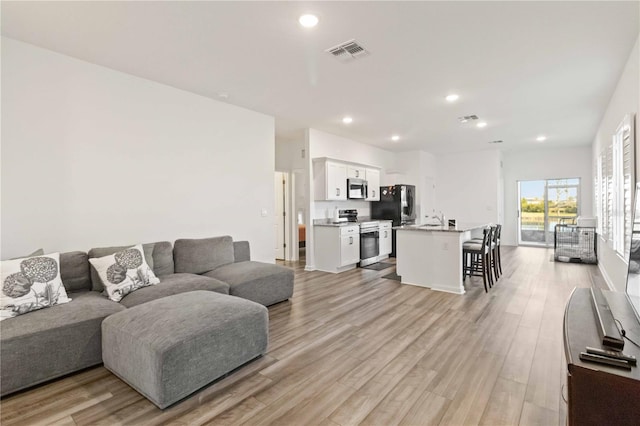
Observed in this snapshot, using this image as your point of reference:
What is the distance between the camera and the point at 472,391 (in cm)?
216

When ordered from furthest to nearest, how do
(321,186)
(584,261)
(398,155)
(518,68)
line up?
1. (398,155)
2. (584,261)
3. (321,186)
4. (518,68)

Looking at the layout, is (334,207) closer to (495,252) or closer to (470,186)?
(495,252)

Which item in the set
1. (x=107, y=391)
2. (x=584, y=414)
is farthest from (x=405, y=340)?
(x=107, y=391)

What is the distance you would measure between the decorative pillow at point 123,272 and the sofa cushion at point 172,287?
0.08 meters

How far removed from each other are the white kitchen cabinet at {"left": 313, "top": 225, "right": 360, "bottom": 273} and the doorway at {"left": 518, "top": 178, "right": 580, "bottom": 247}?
20.7ft

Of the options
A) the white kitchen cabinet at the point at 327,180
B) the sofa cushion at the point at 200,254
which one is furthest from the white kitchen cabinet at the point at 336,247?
the sofa cushion at the point at 200,254

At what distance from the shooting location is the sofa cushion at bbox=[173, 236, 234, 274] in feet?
12.7

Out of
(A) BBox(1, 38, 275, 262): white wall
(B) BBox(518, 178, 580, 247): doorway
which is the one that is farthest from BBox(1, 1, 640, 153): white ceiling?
(B) BBox(518, 178, 580, 247): doorway

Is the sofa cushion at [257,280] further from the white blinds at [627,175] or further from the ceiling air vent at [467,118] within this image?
the ceiling air vent at [467,118]

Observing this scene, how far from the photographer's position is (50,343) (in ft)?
7.41

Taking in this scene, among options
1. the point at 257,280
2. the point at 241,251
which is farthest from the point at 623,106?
the point at 241,251

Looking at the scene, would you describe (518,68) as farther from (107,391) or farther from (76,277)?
(76,277)

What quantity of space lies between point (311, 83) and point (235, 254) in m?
2.57

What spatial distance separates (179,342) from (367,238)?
194 inches
